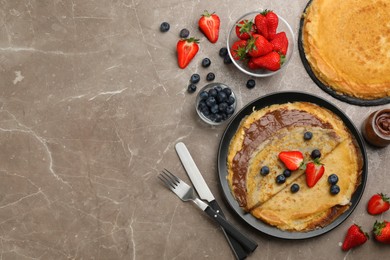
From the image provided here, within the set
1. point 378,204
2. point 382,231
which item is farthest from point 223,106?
point 382,231

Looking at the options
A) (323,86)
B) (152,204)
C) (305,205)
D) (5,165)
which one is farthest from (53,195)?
(323,86)

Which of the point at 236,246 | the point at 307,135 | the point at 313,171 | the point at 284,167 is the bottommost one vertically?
the point at 236,246

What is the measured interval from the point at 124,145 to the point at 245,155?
76cm

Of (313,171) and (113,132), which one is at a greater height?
(313,171)

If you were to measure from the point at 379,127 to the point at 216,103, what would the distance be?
1.00 metres

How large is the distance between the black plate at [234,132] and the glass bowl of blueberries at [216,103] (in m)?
0.07

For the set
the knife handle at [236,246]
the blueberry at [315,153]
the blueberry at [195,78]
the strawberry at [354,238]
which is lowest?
the knife handle at [236,246]

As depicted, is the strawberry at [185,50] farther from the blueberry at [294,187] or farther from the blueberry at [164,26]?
the blueberry at [294,187]

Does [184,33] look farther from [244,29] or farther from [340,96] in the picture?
[340,96]

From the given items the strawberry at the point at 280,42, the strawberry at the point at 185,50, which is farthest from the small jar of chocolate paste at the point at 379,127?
the strawberry at the point at 185,50

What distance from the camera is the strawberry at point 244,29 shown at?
3297 millimetres

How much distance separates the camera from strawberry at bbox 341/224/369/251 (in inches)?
133

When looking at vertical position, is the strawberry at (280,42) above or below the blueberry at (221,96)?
above

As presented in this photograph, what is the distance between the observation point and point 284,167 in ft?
11.1
